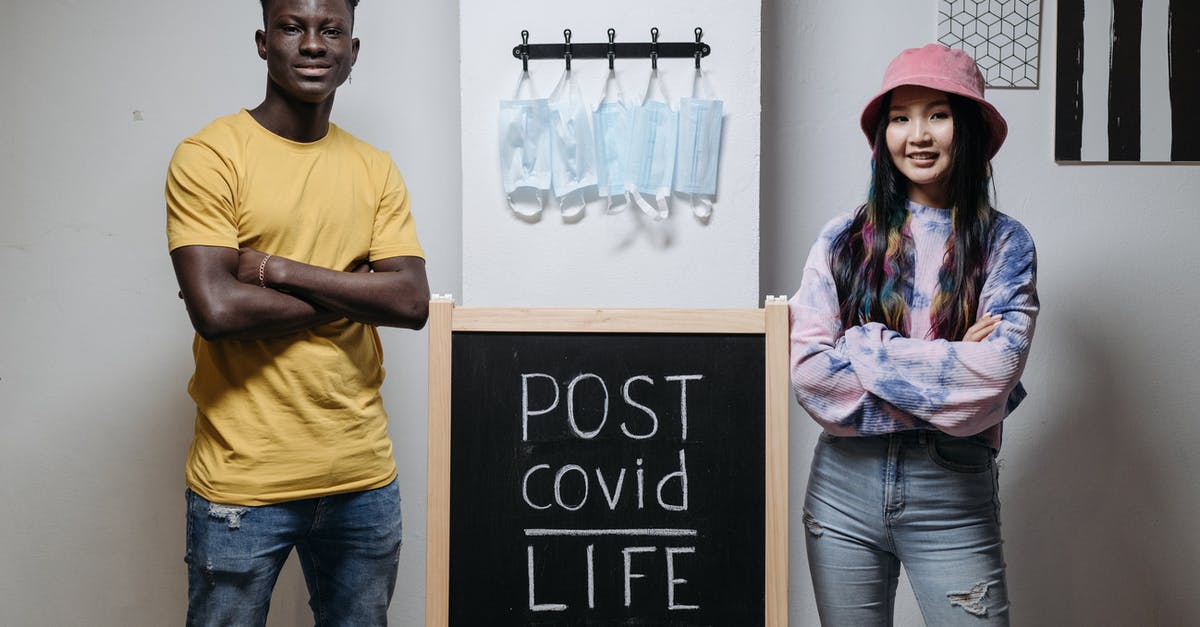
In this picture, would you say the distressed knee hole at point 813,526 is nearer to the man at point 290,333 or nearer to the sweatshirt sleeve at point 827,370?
the sweatshirt sleeve at point 827,370

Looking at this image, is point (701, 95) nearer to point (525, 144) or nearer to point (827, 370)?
point (525, 144)

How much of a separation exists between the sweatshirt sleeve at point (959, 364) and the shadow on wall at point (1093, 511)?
3.61 ft

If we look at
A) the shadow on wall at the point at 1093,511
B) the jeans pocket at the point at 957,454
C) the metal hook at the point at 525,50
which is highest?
the metal hook at the point at 525,50

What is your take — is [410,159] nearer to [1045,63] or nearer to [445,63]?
[445,63]

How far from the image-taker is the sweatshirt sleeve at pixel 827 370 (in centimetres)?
139

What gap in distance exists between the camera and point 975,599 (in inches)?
55.3

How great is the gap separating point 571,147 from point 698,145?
0.90ft

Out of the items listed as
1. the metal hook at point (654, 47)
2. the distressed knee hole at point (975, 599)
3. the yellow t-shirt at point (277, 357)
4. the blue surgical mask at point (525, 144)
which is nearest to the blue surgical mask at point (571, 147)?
the blue surgical mask at point (525, 144)

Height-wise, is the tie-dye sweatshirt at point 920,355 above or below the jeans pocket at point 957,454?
above

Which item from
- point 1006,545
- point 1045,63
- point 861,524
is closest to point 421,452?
point 861,524

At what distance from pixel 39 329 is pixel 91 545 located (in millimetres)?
573

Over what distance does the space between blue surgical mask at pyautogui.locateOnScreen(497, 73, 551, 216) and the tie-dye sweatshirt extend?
732mm

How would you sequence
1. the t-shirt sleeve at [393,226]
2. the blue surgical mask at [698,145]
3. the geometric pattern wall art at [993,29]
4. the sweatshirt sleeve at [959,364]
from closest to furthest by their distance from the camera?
1. the sweatshirt sleeve at [959,364]
2. the t-shirt sleeve at [393,226]
3. the blue surgical mask at [698,145]
4. the geometric pattern wall art at [993,29]

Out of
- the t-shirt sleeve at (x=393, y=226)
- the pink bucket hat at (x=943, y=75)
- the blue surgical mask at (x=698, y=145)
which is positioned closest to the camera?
the pink bucket hat at (x=943, y=75)
